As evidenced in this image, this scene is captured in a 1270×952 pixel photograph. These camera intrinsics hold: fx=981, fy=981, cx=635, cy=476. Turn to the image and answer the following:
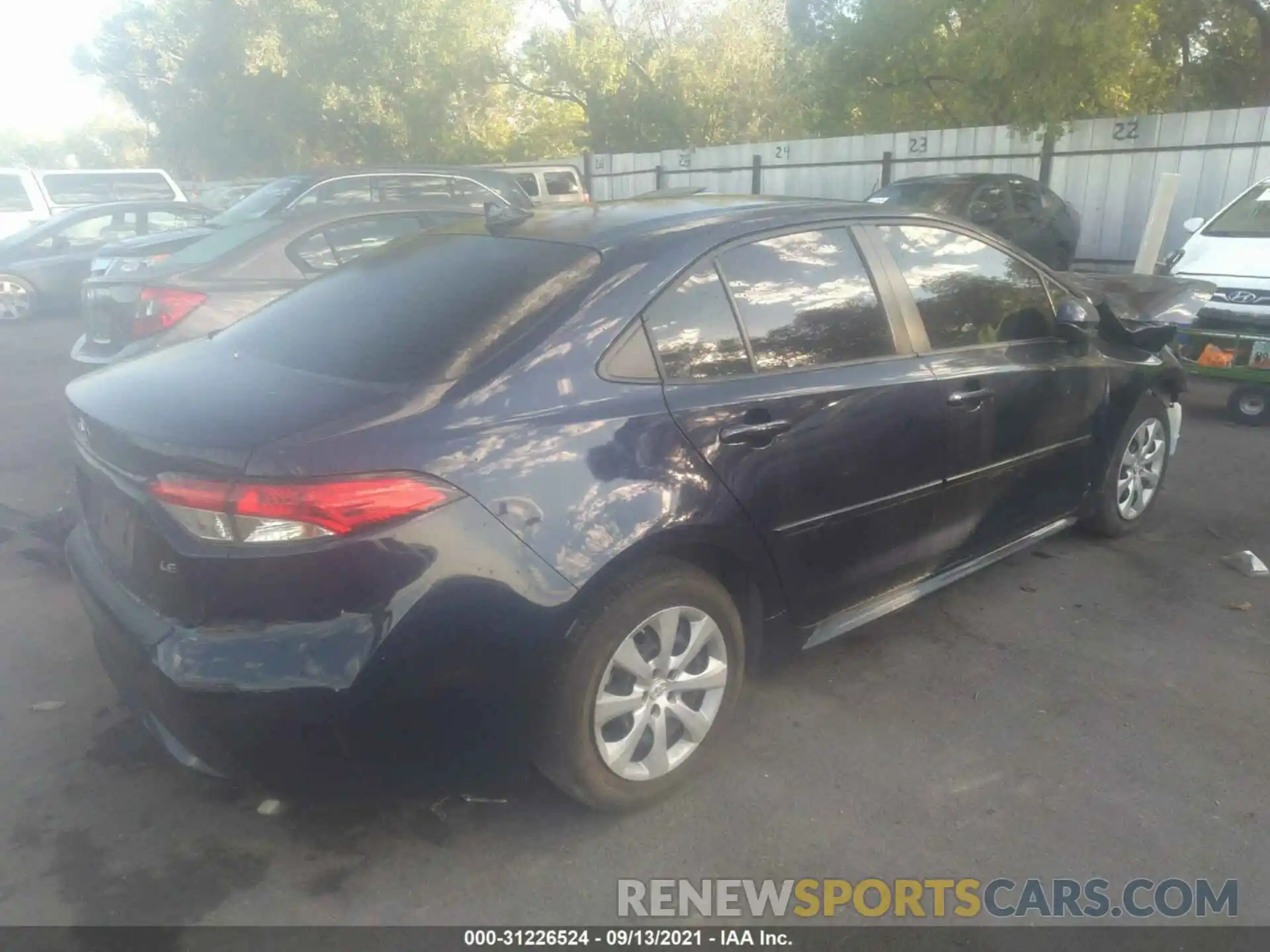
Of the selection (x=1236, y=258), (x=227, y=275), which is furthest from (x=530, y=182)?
(x=1236, y=258)

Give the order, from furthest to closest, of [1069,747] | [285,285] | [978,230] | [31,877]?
[285,285] → [978,230] → [1069,747] → [31,877]

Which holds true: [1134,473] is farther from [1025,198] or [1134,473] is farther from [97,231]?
[97,231]

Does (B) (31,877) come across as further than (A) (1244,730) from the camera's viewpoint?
No

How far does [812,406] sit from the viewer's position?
317 cm

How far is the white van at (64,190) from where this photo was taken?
15430 mm

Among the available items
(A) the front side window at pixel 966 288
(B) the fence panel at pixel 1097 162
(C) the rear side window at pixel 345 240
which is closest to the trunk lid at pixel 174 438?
(A) the front side window at pixel 966 288

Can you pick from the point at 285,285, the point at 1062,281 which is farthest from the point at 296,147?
the point at 1062,281

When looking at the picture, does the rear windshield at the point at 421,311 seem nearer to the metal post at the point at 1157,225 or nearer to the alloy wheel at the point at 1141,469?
the alloy wheel at the point at 1141,469

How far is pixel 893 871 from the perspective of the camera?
8.73ft

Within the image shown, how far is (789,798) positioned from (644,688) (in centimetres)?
60

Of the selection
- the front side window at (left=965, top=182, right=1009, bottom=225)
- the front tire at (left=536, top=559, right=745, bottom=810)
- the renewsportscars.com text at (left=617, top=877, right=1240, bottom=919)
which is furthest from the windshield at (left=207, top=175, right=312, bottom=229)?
the front side window at (left=965, top=182, right=1009, bottom=225)

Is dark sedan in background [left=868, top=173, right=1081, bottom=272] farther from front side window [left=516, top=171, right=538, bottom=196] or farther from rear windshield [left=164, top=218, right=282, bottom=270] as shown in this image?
rear windshield [left=164, top=218, right=282, bottom=270]
